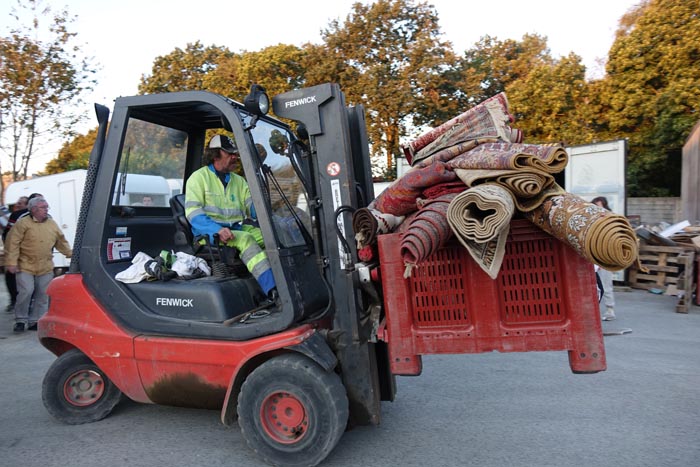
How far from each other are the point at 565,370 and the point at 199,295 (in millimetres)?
3714

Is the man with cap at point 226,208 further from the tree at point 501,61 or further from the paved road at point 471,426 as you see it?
the tree at point 501,61

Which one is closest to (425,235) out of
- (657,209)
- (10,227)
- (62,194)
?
(10,227)

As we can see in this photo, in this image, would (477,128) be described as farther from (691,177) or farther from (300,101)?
(691,177)

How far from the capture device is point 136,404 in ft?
15.3

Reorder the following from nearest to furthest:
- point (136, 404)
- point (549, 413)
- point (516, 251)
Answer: point (516, 251) < point (549, 413) < point (136, 404)

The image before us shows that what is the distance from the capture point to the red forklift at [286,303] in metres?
3.09

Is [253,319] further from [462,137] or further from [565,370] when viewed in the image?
[565,370]

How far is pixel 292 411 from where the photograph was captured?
3447 mm

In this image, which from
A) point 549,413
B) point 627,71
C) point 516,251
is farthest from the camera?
point 627,71

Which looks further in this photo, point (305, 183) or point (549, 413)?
point (549, 413)

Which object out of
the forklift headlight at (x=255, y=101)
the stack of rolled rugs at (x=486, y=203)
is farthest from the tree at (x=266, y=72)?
the stack of rolled rugs at (x=486, y=203)

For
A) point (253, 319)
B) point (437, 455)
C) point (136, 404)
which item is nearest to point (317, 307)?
point (253, 319)

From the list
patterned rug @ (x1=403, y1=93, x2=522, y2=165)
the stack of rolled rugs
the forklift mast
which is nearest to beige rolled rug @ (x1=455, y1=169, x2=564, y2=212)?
the stack of rolled rugs

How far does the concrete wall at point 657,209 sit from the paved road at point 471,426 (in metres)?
11.8
